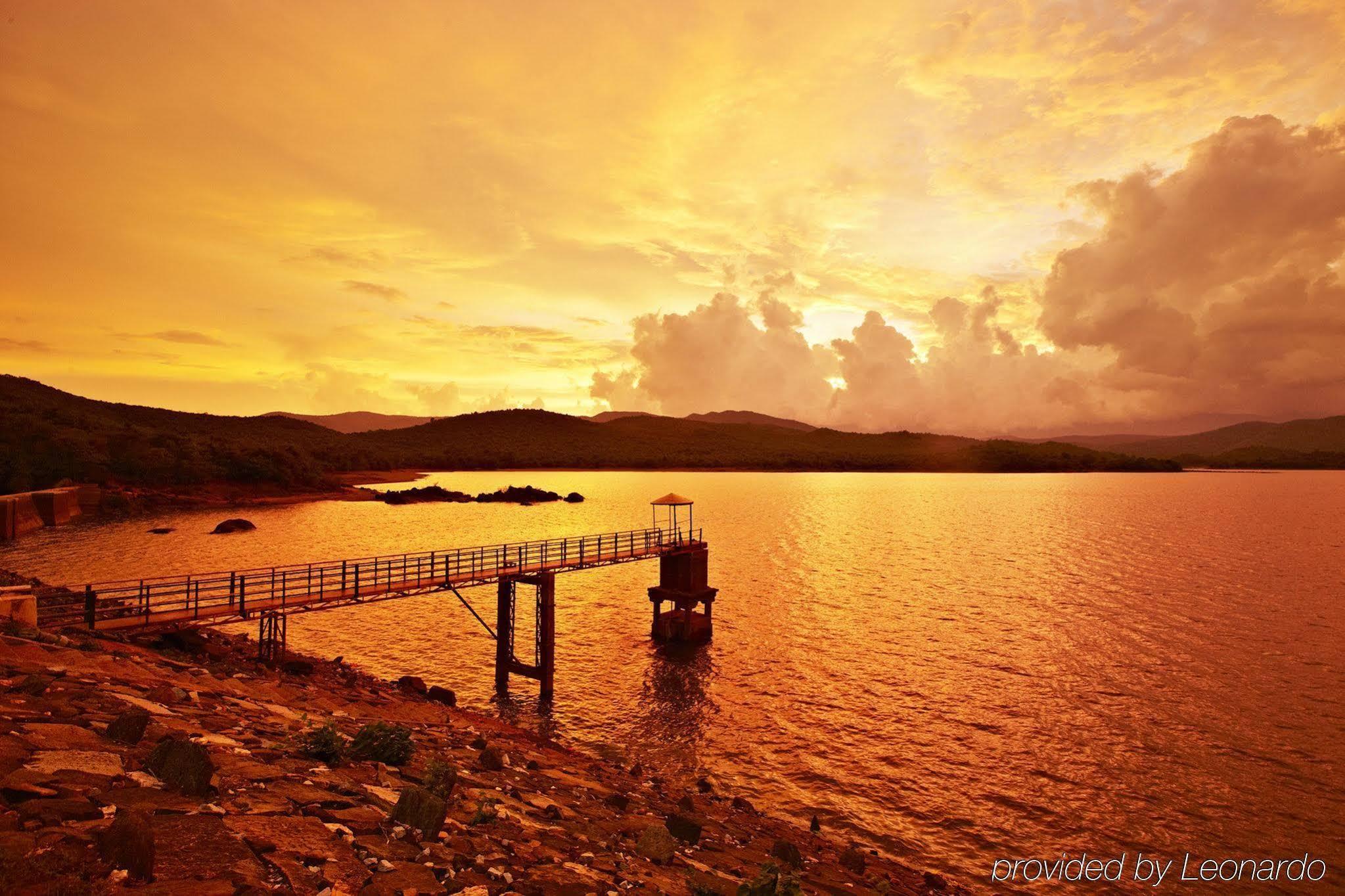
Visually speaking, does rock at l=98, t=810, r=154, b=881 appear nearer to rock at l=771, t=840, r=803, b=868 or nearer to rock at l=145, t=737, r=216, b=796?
rock at l=145, t=737, r=216, b=796

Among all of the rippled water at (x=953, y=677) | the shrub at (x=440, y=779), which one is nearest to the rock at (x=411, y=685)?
the rippled water at (x=953, y=677)

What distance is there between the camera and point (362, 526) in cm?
8369

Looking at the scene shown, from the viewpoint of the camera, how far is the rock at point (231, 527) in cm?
7319

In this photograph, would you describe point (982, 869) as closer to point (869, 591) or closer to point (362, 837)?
point (362, 837)

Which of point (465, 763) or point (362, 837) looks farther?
point (465, 763)

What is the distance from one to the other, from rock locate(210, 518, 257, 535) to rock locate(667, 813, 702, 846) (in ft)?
251

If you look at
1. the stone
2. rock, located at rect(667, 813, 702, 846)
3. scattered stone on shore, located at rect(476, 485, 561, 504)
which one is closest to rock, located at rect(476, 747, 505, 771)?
rock, located at rect(667, 813, 702, 846)

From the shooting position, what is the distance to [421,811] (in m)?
10.3

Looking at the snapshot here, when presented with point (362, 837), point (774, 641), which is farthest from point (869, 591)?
point (362, 837)

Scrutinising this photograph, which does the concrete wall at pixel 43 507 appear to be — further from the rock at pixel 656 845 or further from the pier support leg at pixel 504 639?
the rock at pixel 656 845

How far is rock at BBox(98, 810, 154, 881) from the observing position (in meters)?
6.85

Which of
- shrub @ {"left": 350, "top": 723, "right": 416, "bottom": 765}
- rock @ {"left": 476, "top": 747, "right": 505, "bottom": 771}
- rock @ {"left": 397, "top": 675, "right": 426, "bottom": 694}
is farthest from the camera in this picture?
rock @ {"left": 397, "top": 675, "right": 426, "bottom": 694}

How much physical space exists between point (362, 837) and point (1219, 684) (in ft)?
132

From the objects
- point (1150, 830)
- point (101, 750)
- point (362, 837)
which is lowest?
point (1150, 830)
